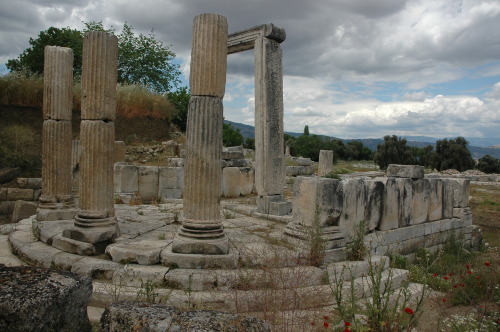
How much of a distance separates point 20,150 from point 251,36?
10979 mm

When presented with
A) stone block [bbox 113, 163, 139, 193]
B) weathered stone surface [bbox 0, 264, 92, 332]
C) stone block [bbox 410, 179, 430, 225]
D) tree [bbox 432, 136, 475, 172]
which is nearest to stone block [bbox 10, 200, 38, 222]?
stone block [bbox 113, 163, 139, 193]

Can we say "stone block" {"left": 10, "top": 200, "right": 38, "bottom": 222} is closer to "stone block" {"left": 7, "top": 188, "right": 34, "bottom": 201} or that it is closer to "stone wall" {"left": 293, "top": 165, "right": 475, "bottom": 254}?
"stone block" {"left": 7, "top": 188, "right": 34, "bottom": 201}

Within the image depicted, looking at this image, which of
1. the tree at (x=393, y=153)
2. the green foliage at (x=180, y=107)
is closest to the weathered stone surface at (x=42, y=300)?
the green foliage at (x=180, y=107)

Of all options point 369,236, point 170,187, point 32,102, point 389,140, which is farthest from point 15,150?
point 389,140

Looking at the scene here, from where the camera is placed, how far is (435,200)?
8.98m

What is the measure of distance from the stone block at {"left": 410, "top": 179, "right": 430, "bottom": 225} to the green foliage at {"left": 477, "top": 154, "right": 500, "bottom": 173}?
125 feet

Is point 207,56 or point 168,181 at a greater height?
point 207,56

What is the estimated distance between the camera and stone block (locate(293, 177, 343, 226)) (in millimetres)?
6230

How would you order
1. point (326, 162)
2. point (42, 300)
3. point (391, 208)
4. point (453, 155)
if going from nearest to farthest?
point (42, 300), point (391, 208), point (326, 162), point (453, 155)

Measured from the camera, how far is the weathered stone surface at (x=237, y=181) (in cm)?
1294

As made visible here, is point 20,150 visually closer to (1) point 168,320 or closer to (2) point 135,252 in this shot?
(2) point 135,252

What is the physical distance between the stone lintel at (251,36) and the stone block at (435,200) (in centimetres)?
486

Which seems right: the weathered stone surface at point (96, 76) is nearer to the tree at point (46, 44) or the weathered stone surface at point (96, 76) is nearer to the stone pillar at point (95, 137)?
the stone pillar at point (95, 137)

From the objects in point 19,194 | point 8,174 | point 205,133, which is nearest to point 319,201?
point 205,133
